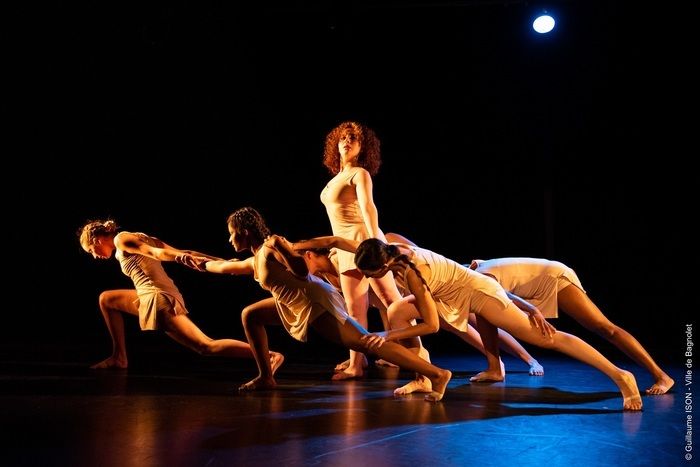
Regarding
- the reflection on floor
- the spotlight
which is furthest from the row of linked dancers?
the spotlight

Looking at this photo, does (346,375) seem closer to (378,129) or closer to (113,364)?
(113,364)

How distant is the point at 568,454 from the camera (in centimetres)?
252

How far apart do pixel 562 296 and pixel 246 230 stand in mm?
1686

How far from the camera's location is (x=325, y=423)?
303 cm

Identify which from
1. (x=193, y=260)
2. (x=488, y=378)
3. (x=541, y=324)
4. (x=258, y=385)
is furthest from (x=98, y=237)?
(x=541, y=324)

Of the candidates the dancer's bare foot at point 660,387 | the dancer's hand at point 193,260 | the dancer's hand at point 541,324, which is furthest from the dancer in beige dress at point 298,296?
the dancer's bare foot at point 660,387

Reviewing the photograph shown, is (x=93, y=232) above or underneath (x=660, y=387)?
above

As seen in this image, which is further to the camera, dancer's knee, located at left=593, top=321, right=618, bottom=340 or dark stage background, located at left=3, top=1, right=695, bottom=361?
dark stage background, located at left=3, top=1, right=695, bottom=361

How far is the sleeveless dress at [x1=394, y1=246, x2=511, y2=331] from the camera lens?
A: 143 inches

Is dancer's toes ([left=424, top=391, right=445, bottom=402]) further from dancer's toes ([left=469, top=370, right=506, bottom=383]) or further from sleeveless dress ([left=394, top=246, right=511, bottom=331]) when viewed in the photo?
dancer's toes ([left=469, top=370, right=506, bottom=383])

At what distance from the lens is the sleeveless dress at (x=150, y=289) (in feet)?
15.3

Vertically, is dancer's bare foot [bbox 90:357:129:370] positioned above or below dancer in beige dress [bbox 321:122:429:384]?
below

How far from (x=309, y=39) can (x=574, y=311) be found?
4.14m

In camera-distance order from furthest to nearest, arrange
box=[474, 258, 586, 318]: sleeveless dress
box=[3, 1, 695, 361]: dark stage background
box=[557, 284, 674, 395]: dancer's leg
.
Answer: box=[3, 1, 695, 361]: dark stage background, box=[474, 258, 586, 318]: sleeveless dress, box=[557, 284, 674, 395]: dancer's leg
